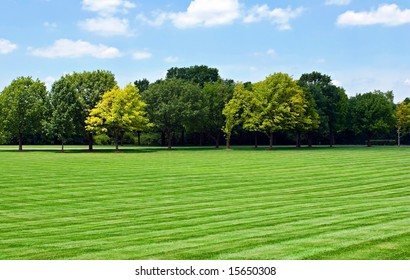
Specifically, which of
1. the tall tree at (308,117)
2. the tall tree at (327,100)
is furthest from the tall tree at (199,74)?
the tall tree at (308,117)

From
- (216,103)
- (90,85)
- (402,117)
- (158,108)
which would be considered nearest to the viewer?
(90,85)

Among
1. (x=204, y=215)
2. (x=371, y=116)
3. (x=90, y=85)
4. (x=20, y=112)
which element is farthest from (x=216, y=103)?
(x=204, y=215)

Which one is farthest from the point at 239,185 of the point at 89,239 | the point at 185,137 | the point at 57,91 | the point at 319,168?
the point at 185,137

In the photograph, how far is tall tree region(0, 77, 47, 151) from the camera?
269 ft

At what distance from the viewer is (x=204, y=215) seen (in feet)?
59.5

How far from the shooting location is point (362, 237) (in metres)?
12.4

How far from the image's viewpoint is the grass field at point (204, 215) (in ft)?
38.7

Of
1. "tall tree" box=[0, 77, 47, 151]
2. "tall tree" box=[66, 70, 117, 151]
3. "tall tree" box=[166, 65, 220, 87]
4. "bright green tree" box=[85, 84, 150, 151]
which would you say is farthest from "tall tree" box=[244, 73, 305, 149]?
"tall tree" box=[0, 77, 47, 151]

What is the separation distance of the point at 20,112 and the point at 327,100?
55460mm

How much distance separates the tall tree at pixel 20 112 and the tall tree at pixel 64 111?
3.27 m

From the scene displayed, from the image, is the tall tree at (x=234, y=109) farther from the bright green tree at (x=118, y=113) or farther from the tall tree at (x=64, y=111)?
the tall tree at (x=64, y=111)

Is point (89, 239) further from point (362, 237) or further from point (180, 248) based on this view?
point (362, 237)

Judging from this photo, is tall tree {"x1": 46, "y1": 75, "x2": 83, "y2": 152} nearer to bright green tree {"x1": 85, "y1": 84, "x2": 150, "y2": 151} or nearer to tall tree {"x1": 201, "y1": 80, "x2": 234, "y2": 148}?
bright green tree {"x1": 85, "y1": 84, "x2": 150, "y2": 151}

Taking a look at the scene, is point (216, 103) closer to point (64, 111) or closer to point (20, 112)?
point (64, 111)
